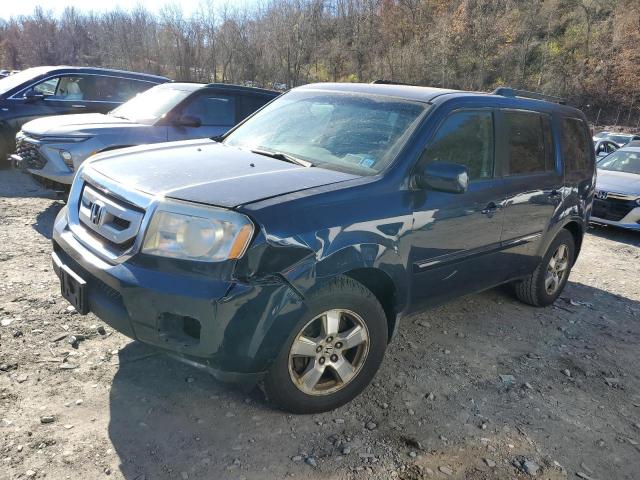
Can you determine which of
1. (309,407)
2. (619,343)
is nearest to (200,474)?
(309,407)

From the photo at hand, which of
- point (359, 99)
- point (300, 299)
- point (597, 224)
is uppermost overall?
point (359, 99)

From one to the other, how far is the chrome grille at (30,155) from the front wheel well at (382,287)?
4813 mm

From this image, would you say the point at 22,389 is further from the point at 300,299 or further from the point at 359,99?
the point at 359,99

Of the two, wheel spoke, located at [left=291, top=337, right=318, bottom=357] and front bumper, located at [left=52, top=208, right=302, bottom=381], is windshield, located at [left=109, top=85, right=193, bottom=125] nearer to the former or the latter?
front bumper, located at [left=52, top=208, right=302, bottom=381]

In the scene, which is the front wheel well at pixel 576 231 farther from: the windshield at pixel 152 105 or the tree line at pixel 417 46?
the tree line at pixel 417 46

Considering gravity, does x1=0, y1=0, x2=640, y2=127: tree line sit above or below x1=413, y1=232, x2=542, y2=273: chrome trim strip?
above

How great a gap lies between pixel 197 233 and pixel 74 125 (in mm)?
4833

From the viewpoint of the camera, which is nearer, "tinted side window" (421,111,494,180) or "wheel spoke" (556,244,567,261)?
"tinted side window" (421,111,494,180)

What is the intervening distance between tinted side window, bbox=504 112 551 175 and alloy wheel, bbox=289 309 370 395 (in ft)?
6.07

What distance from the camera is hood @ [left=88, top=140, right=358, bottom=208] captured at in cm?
258

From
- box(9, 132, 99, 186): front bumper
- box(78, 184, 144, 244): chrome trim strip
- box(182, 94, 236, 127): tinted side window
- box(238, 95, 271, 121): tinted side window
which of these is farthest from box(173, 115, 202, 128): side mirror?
box(78, 184, 144, 244): chrome trim strip

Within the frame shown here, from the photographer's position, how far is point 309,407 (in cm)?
287

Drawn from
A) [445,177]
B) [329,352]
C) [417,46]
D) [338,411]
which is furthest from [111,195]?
[417,46]

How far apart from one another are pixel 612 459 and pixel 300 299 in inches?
77.6
